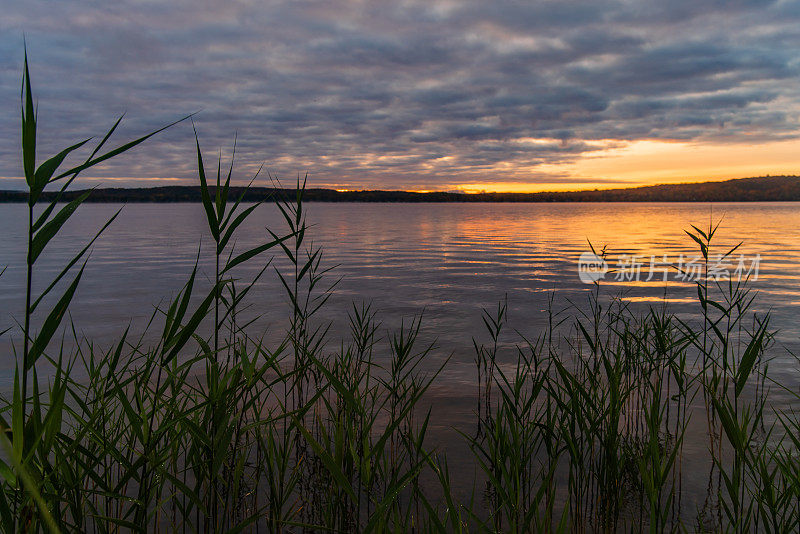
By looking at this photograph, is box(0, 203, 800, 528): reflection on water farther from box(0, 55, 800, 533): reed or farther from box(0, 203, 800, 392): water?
box(0, 55, 800, 533): reed

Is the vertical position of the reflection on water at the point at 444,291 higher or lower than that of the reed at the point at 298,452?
lower

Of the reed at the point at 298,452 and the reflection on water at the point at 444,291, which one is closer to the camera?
the reed at the point at 298,452

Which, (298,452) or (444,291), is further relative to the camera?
(444,291)

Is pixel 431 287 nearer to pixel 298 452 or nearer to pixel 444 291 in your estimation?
pixel 444 291

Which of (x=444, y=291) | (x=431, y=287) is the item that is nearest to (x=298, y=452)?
(x=444, y=291)

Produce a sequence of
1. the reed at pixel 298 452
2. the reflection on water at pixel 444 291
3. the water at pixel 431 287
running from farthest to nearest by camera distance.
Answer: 1. the water at pixel 431 287
2. the reflection on water at pixel 444 291
3. the reed at pixel 298 452

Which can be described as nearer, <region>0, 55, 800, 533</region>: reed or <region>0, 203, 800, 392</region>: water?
<region>0, 55, 800, 533</region>: reed

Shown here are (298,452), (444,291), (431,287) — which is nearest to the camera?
(298,452)

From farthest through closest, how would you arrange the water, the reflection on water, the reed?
the water
the reflection on water
the reed

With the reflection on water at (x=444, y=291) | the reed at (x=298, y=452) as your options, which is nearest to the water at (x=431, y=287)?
the reflection on water at (x=444, y=291)

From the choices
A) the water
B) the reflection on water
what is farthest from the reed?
the water

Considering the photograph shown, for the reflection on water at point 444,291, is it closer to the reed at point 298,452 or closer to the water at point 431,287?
the water at point 431,287

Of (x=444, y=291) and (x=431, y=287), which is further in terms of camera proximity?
(x=431, y=287)

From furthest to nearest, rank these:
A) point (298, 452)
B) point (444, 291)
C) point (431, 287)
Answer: point (431, 287), point (444, 291), point (298, 452)
